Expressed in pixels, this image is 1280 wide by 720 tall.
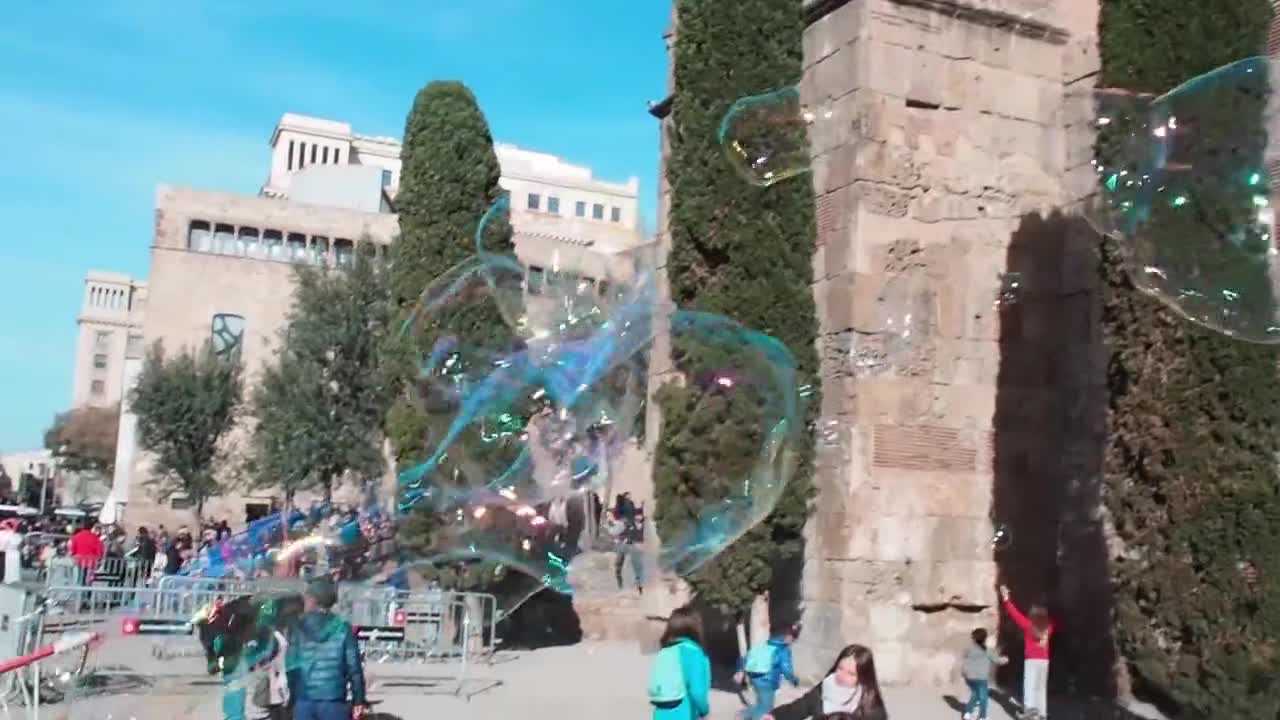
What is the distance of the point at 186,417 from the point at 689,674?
3044cm

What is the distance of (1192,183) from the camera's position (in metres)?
7.94

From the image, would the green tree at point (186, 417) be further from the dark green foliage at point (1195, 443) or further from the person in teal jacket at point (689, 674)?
the person in teal jacket at point (689, 674)

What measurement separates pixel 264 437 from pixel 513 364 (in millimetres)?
19265

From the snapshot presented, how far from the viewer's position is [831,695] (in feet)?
19.7

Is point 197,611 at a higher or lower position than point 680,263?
lower

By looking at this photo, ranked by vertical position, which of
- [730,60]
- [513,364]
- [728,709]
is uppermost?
[730,60]

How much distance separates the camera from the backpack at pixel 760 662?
29.8ft

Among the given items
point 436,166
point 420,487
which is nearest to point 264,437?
point 436,166

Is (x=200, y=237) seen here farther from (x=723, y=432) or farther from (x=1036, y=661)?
(x=1036, y=661)

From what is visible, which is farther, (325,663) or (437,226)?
(437,226)

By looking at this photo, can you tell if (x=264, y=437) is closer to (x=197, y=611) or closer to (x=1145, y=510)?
(x=197, y=611)

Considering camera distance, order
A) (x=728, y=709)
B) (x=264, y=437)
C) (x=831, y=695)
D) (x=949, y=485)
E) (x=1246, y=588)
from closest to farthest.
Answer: (x=831, y=695), (x=1246, y=588), (x=728, y=709), (x=949, y=485), (x=264, y=437)

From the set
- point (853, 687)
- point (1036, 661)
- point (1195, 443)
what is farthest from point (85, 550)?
point (1195, 443)

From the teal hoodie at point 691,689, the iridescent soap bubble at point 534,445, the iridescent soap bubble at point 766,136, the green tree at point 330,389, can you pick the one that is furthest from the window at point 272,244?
the teal hoodie at point 691,689
